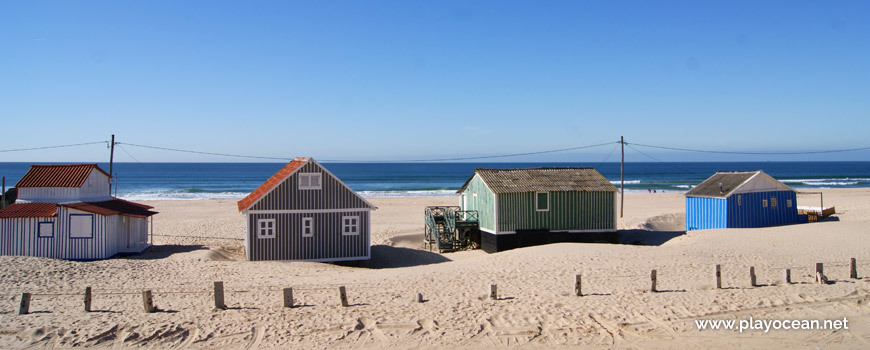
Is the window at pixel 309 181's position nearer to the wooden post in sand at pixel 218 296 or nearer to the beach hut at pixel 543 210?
the beach hut at pixel 543 210

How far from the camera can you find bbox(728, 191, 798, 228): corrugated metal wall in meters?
27.8

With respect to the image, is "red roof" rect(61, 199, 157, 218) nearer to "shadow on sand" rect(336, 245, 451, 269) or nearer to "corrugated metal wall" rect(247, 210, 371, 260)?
"corrugated metal wall" rect(247, 210, 371, 260)

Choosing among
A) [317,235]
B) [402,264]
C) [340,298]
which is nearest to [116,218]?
[317,235]

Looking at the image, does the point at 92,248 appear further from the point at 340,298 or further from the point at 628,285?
the point at 628,285

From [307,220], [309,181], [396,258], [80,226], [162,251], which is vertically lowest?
[396,258]

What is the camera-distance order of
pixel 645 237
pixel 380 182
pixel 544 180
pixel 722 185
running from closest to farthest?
pixel 544 180, pixel 645 237, pixel 722 185, pixel 380 182

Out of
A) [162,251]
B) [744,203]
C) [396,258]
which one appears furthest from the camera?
[744,203]

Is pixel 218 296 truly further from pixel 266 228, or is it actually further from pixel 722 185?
pixel 722 185

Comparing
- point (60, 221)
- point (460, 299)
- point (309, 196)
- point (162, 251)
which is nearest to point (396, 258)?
point (309, 196)

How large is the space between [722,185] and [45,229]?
29622 mm

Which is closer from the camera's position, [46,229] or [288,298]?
[288,298]

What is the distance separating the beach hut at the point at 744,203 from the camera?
27.8 meters

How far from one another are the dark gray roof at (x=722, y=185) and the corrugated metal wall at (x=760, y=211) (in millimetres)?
556

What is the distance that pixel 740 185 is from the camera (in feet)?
91.1
